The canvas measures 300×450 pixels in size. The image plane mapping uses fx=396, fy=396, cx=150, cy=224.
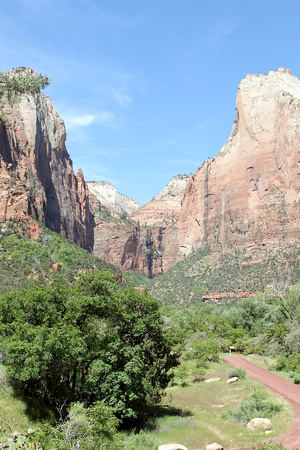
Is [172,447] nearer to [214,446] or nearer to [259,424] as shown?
[214,446]

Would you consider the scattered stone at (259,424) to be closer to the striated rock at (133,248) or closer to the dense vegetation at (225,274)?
the dense vegetation at (225,274)

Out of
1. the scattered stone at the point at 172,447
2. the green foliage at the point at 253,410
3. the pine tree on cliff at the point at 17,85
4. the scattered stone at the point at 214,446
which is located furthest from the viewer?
the green foliage at the point at 253,410

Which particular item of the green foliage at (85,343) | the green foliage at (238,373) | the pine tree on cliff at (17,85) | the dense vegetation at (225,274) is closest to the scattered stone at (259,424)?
the green foliage at (85,343)

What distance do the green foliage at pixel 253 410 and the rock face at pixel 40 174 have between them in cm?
5262

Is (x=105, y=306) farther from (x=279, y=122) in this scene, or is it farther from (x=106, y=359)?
(x=279, y=122)

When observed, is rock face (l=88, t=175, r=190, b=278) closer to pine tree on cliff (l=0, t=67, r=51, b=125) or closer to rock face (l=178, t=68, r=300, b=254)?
rock face (l=178, t=68, r=300, b=254)

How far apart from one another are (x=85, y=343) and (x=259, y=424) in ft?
28.9

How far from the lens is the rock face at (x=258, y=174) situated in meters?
89.3

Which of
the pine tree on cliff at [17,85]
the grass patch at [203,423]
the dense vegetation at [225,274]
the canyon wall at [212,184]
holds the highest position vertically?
the canyon wall at [212,184]

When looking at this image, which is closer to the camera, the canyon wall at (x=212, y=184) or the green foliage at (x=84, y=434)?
the green foliage at (x=84, y=434)

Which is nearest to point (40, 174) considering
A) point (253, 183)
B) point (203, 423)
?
point (253, 183)

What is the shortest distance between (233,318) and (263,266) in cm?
3022

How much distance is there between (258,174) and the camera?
321 feet

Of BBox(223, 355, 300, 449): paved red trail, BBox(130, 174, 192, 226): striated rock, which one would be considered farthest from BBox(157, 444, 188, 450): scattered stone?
BBox(130, 174, 192, 226): striated rock
